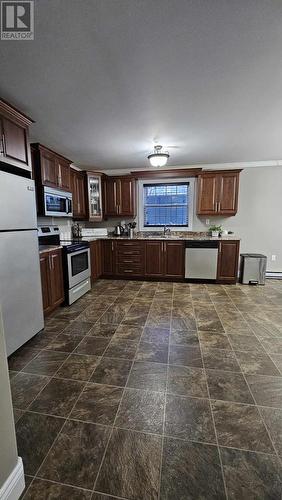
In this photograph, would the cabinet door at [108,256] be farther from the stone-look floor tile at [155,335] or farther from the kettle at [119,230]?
the stone-look floor tile at [155,335]

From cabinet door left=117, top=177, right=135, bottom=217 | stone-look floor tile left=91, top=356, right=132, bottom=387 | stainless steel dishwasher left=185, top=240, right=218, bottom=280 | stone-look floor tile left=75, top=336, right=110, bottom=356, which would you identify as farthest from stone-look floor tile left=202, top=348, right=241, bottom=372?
cabinet door left=117, top=177, right=135, bottom=217

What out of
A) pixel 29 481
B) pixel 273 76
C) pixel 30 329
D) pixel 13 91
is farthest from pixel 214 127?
pixel 29 481

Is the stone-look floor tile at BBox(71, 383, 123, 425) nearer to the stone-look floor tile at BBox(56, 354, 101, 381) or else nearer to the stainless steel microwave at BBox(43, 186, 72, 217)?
the stone-look floor tile at BBox(56, 354, 101, 381)

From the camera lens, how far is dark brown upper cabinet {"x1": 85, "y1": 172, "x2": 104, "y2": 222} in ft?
15.0

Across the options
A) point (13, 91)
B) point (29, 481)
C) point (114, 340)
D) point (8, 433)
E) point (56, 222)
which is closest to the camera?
point (8, 433)

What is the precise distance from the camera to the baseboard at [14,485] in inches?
36.2

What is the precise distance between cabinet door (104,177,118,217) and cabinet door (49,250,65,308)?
2055 mm

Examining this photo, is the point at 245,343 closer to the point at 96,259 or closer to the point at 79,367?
the point at 79,367

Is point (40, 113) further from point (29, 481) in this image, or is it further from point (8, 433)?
point (29, 481)

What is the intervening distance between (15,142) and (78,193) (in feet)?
7.13

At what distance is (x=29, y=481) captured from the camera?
1059 millimetres

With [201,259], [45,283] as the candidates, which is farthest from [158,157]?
[45,283]

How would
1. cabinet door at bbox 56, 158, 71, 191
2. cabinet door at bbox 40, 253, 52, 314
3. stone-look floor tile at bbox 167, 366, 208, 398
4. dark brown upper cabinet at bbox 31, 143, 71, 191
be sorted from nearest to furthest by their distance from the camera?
stone-look floor tile at bbox 167, 366, 208, 398, cabinet door at bbox 40, 253, 52, 314, dark brown upper cabinet at bbox 31, 143, 71, 191, cabinet door at bbox 56, 158, 71, 191

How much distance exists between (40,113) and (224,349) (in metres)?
3.08
